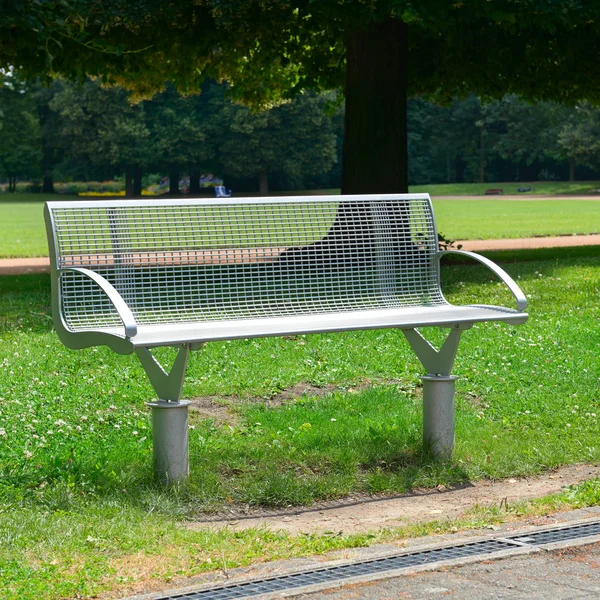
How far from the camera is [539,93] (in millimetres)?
17969

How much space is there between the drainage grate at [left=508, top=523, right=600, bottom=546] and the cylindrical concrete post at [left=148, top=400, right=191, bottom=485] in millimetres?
1419

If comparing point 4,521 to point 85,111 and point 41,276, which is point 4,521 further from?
point 85,111

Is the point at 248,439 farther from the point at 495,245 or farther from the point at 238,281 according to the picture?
the point at 495,245

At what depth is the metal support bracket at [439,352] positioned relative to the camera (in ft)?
16.9

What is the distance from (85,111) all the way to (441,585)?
6160cm

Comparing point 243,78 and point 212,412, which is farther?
point 243,78

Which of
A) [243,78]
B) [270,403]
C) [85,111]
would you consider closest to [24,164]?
[85,111]

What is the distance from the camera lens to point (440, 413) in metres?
5.19

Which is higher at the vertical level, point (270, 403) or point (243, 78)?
point (243, 78)

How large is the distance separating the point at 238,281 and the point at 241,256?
171 millimetres

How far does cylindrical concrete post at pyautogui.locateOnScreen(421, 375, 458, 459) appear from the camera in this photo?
5176mm

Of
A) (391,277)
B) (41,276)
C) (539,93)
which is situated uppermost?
(539,93)

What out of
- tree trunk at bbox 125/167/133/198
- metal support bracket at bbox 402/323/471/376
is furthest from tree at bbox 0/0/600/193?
tree trunk at bbox 125/167/133/198

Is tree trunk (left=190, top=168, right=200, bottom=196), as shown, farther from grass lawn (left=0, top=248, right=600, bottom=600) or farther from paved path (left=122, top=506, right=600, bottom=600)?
paved path (left=122, top=506, right=600, bottom=600)
